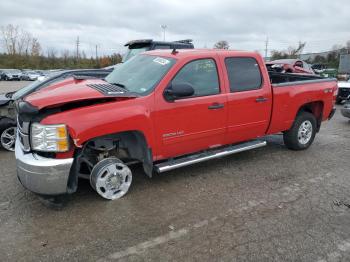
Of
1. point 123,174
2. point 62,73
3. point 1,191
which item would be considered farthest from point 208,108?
point 62,73

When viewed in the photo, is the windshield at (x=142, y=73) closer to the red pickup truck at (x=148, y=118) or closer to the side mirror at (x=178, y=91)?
the red pickup truck at (x=148, y=118)

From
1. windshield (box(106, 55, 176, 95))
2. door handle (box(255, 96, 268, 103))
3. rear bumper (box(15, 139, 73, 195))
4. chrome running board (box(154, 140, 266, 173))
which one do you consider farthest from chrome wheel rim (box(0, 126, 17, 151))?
door handle (box(255, 96, 268, 103))

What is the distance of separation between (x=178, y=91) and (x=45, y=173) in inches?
71.5

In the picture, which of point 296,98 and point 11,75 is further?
point 11,75

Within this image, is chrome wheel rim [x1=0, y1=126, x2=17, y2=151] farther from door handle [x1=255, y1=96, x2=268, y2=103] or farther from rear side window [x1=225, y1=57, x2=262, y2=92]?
door handle [x1=255, y1=96, x2=268, y2=103]

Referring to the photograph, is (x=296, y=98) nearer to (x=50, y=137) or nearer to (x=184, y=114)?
(x=184, y=114)

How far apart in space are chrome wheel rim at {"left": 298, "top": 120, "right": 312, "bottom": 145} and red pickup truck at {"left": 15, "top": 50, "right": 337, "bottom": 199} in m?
0.36

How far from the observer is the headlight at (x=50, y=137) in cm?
335

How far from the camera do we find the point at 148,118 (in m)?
3.94

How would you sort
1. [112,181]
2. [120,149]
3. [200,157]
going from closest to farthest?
[112,181], [120,149], [200,157]

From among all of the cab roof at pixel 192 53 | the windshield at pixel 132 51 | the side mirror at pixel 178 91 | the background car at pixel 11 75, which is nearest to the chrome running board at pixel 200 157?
the side mirror at pixel 178 91

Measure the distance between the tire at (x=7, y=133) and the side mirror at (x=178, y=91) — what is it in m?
3.61

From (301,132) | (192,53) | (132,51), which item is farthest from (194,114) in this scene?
Result: (132,51)

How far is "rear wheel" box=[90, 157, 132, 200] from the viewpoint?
385cm
